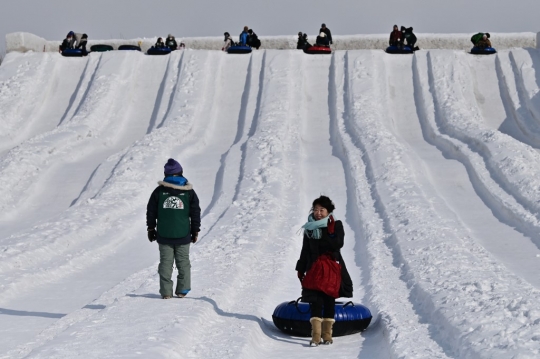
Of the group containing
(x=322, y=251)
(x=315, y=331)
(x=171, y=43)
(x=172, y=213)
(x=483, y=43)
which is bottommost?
(x=315, y=331)

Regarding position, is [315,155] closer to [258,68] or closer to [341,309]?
[258,68]

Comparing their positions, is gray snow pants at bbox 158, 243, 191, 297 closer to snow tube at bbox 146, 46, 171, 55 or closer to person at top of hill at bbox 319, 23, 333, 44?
snow tube at bbox 146, 46, 171, 55

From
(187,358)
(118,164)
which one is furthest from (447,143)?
(187,358)

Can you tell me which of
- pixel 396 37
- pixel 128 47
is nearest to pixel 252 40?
pixel 128 47

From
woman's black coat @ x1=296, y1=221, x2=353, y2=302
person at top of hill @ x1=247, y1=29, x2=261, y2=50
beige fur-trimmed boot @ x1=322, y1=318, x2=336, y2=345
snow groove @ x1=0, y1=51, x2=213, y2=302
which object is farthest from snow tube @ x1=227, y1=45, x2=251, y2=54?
beige fur-trimmed boot @ x1=322, y1=318, x2=336, y2=345

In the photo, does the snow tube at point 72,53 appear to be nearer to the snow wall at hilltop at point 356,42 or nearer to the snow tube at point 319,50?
the snow wall at hilltop at point 356,42

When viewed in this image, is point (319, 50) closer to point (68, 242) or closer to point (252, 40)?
point (252, 40)

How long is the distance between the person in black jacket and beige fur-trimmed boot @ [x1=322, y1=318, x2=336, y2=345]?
1.47 m

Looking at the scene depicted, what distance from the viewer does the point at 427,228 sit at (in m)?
10.6

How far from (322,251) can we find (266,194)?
24.5ft

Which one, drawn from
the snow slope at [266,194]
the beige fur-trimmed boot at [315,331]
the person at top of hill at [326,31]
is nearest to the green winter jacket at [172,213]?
the snow slope at [266,194]

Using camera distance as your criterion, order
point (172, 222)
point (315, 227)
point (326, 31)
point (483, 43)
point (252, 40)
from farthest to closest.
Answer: point (252, 40)
point (326, 31)
point (483, 43)
point (172, 222)
point (315, 227)

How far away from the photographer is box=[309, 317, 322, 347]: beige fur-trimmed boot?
19.9ft

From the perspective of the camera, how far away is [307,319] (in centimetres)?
630
